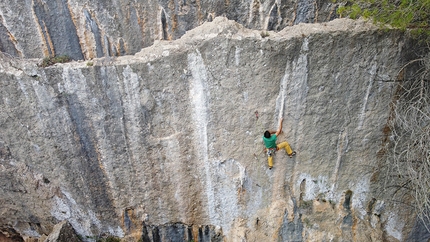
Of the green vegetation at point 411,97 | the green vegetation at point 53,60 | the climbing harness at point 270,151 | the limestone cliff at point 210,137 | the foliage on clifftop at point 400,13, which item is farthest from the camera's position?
the climbing harness at point 270,151

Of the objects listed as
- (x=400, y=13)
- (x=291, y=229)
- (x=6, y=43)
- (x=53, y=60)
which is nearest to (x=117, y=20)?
(x=53, y=60)

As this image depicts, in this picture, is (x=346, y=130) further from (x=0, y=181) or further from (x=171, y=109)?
(x=0, y=181)

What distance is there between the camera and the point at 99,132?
5375mm

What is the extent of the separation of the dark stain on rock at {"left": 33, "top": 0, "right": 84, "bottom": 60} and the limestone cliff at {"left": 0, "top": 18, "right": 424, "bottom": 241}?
0.70 m

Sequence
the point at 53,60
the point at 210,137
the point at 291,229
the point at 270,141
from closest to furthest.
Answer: the point at 53,60 → the point at 270,141 → the point at 210,137 → the point at 291,229

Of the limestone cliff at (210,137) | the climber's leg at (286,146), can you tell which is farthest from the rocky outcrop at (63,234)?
the climber's leg at (286,146)

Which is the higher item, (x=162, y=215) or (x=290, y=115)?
(x=290, y=115)

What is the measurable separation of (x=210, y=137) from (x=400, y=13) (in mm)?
3041

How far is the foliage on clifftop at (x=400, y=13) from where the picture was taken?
4234 millimetres

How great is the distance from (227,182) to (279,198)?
0.96 meters

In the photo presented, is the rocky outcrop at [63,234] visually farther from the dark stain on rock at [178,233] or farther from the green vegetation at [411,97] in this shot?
the green vegetation at [411,97]

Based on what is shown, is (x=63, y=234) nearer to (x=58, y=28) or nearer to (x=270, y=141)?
(x=58, y=28)

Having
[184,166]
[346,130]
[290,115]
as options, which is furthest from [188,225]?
[346,130]

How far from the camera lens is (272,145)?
5.36 meters
